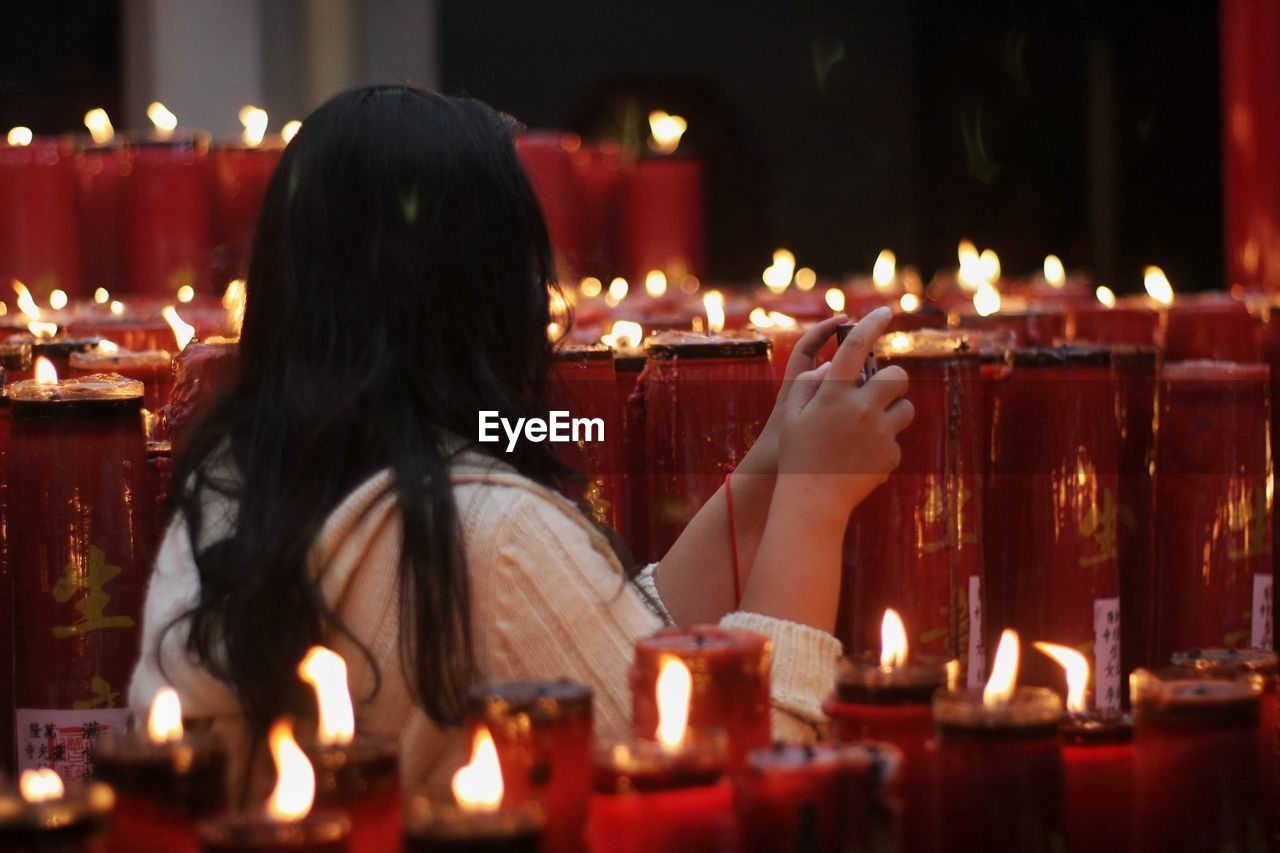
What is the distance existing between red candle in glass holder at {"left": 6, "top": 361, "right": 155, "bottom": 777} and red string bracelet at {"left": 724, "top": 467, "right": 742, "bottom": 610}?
1.57 ft

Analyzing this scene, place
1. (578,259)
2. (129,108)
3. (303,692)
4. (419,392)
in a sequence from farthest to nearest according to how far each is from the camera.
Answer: (129,108)
(578,259)
(419,392)
(303,692)

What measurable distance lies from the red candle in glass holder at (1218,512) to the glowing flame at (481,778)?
37.3 inches

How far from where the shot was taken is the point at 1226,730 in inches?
39.8

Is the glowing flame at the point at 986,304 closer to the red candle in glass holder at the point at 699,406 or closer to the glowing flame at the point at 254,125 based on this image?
the red candle in glass holder at the point at 699,406

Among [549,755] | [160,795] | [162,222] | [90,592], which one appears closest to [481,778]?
[549,755]

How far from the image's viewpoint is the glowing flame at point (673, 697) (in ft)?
3.27

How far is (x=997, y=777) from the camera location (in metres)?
0.94

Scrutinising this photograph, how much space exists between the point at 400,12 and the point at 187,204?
339cm

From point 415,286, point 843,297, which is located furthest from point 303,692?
point 843,297

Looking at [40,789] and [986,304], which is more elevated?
[986,304]

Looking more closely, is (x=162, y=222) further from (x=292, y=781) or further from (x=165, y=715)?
(x=292, y=781)

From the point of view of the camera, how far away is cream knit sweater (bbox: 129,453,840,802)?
125 centimetres

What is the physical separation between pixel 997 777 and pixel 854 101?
5.38 m

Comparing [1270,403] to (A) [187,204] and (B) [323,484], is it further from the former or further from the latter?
(A) [187,204]
